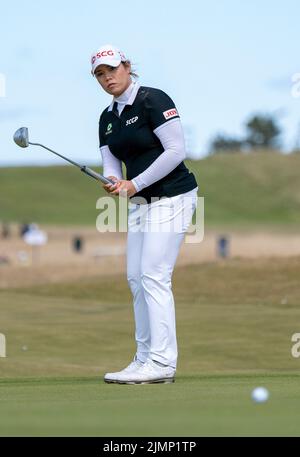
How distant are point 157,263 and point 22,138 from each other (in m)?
1.60

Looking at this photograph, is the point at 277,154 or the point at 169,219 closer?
the point at 169,219

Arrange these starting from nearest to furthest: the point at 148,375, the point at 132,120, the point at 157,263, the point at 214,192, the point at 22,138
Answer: the point at 148,375 < the point at 157,263 < the point at 132,120 < the point at 22,138 < the point at 214,192

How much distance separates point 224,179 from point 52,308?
91.9 metres

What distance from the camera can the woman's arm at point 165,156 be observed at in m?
8.27

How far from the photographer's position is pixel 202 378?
873 cm

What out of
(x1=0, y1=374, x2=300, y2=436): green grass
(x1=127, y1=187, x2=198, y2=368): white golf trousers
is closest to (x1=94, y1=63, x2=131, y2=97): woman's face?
(x1=127, y1=187, x2=198, y2=368): white golf trousers

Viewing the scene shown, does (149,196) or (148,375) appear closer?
(148,375)

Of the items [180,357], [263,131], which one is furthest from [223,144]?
[180,357]

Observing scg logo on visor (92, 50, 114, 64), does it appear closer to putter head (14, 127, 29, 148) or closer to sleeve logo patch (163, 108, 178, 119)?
A: sleeve logo patch (163, 108, 178, 119)

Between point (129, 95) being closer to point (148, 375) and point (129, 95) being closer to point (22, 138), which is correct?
point (22, 138)

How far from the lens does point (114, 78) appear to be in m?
8.47
